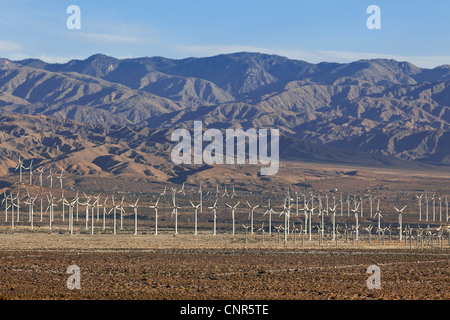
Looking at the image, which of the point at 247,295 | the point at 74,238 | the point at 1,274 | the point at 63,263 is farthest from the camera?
the point at 74,238

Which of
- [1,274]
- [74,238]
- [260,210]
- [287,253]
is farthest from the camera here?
[260,210]

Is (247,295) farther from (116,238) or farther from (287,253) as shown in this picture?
(116,238)

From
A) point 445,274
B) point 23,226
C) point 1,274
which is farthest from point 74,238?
point 445,274
